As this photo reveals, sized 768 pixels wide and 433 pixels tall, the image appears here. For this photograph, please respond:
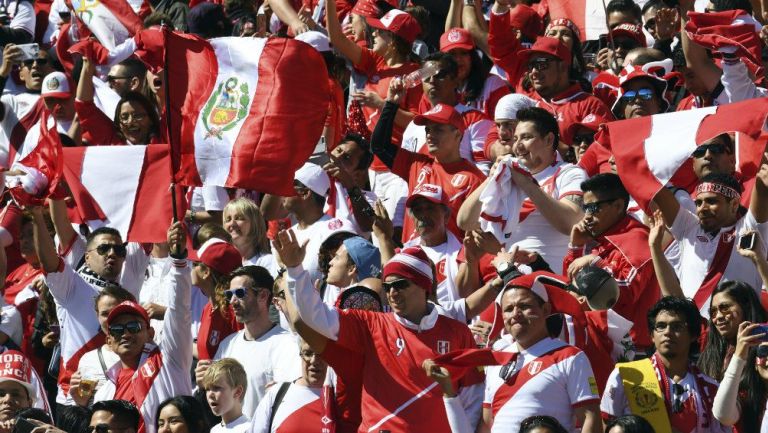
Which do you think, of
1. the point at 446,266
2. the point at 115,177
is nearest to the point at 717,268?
the point at 446,266

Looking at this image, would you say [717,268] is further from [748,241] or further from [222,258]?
[222,258]

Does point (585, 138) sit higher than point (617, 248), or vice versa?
point (617, 248)

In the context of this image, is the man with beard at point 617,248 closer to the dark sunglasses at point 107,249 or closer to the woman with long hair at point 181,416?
the woman with long hair at point 181,416

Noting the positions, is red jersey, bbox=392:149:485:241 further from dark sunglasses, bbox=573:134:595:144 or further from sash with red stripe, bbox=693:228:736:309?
sash with red stripe, bbox=693:228:736:309

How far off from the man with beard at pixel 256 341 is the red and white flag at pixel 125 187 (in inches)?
37.1

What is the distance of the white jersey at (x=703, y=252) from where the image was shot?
10203mm

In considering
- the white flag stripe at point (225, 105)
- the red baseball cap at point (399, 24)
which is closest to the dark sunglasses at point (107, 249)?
the white flag stripe at point (225, 105)

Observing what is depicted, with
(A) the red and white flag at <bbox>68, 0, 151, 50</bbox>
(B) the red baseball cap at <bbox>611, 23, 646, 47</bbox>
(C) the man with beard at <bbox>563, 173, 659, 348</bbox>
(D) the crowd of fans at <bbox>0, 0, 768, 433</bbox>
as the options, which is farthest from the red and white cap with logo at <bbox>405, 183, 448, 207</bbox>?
(A) the red and white flag at <bbox>68, 0, 151, 50</bbox>

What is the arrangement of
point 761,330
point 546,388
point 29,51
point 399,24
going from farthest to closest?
point 29,51
point 399,24
point 546,388
point 761,330

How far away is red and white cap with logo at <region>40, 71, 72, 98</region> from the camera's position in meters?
14.6

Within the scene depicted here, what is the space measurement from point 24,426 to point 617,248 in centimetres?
343

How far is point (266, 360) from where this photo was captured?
1056cm

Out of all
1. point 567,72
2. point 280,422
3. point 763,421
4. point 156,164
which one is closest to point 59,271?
point 156,164

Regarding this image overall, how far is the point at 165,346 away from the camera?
10.7 m
